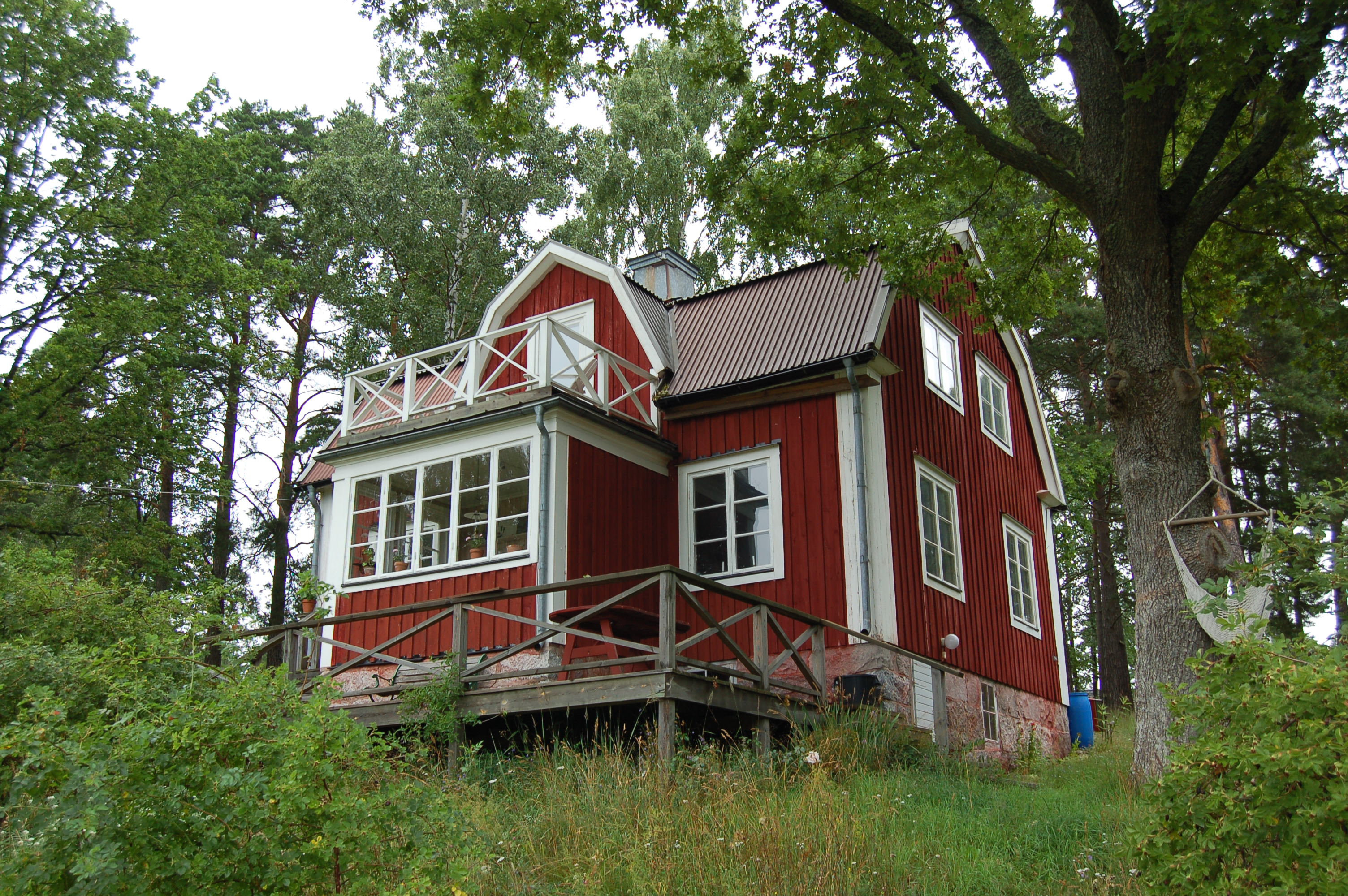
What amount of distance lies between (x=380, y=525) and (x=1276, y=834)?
10.2 meters

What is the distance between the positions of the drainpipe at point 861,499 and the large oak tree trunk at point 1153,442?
10.1 feet

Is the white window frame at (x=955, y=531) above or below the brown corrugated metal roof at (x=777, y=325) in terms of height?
below

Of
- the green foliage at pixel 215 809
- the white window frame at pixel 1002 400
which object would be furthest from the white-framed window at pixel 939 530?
the green foliage at pixel 215 809

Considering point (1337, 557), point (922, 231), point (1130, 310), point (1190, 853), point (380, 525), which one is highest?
point (922, 231)

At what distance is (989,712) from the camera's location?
13.2 m

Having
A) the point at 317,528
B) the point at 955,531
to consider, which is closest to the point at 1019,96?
the point at 955,531

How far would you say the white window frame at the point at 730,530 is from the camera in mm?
11797

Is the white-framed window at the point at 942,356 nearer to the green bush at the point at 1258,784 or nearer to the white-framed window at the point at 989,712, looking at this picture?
the white-framed window at the point at 989,712

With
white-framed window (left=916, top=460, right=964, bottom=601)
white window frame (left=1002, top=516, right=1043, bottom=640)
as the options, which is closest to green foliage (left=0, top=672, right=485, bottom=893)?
white-framed window (left=916, top=460, right=964, bottom=601)

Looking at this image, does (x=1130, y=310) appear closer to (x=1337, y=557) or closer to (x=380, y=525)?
(x=1337, y=557)

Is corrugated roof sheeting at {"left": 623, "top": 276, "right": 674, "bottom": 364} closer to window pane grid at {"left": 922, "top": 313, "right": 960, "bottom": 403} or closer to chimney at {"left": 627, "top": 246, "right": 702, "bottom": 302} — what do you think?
chimney at {"left": 627, "top": 246, "right": 702, "bottom": 302}

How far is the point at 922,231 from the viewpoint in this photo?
442 inches

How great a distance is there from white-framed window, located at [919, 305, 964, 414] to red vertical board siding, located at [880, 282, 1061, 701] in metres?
0.14

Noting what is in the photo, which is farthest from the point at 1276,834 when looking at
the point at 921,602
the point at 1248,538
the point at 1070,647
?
the point at 1070,647
